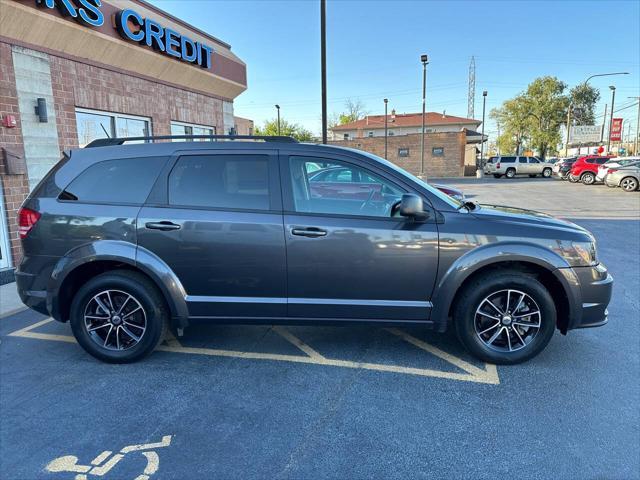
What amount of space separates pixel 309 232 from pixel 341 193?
2.47 ft

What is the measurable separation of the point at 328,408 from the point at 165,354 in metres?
1.77

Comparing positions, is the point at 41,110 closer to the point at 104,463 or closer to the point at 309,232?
the point at 309,232

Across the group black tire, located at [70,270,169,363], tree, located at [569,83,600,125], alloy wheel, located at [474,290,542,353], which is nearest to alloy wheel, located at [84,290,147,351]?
black tire, located at [70,270,169,363]

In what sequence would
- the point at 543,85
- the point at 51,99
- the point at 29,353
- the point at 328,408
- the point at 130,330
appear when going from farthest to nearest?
the point at 543,85, the point at 51,99, the point at 29,353, the point at 130,330, the point at 328,408

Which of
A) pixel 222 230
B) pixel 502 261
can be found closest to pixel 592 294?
pixel 502 261

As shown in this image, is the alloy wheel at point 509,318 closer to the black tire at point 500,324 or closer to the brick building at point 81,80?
the black tire at point 500,324

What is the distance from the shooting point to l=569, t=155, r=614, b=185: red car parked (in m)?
25.7

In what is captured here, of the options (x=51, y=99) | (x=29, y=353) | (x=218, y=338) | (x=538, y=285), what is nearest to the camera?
(x=538, y=285)

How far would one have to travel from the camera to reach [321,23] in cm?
1026

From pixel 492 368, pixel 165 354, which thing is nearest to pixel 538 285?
pixel 492 368

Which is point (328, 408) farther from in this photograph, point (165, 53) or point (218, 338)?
point (165, 53)

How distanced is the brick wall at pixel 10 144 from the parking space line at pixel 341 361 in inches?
104

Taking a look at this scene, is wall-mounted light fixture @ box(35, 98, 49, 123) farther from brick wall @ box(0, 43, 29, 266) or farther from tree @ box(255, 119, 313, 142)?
tree @ box(255, 119, 313, 142)

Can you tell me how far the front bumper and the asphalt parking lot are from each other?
438mm
